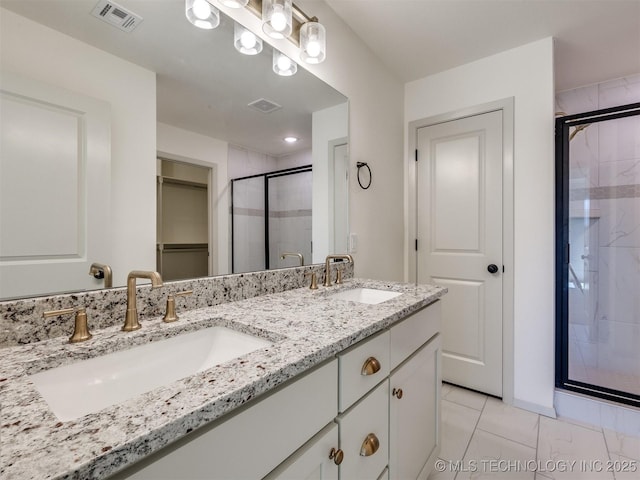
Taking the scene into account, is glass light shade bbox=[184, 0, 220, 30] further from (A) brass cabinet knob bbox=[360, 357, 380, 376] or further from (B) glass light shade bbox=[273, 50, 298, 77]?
(A) brass cabinet knob bbox=[360, 357, 380, 376]

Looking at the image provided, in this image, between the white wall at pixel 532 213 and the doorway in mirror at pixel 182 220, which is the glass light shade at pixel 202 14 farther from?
the white wall at pixel 532 213

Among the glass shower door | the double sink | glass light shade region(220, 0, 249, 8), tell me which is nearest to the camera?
the double sink

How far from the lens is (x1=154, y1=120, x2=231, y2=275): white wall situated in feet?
3.43

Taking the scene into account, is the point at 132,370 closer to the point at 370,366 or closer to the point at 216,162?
the point at 370,366

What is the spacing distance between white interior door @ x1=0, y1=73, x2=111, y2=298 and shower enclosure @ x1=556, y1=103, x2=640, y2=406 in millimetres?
2357

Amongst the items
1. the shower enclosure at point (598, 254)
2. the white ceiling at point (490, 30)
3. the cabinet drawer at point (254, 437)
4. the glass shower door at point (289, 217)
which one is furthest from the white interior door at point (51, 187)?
the shower enclosure at point (598, 254)

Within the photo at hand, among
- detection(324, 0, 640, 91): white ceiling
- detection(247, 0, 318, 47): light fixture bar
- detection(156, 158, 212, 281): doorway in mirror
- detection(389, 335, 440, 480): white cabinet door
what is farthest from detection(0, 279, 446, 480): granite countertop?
detection(324, 0, 640, 91): white ceiling

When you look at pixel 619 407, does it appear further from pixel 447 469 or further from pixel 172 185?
pixel 172 185

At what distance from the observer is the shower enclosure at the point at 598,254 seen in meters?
1.89

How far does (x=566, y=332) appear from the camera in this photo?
1.90 m

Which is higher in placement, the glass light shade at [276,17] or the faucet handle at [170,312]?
the glass light shade at [276,17]

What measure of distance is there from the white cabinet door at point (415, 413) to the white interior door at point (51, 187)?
1.01m

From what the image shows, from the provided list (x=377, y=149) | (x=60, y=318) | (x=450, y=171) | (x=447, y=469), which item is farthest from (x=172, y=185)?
(x=450, y=171)

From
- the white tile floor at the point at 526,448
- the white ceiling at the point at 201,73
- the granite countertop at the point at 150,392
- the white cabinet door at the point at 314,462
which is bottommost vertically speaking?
the white tile floor at the point at 526,448
